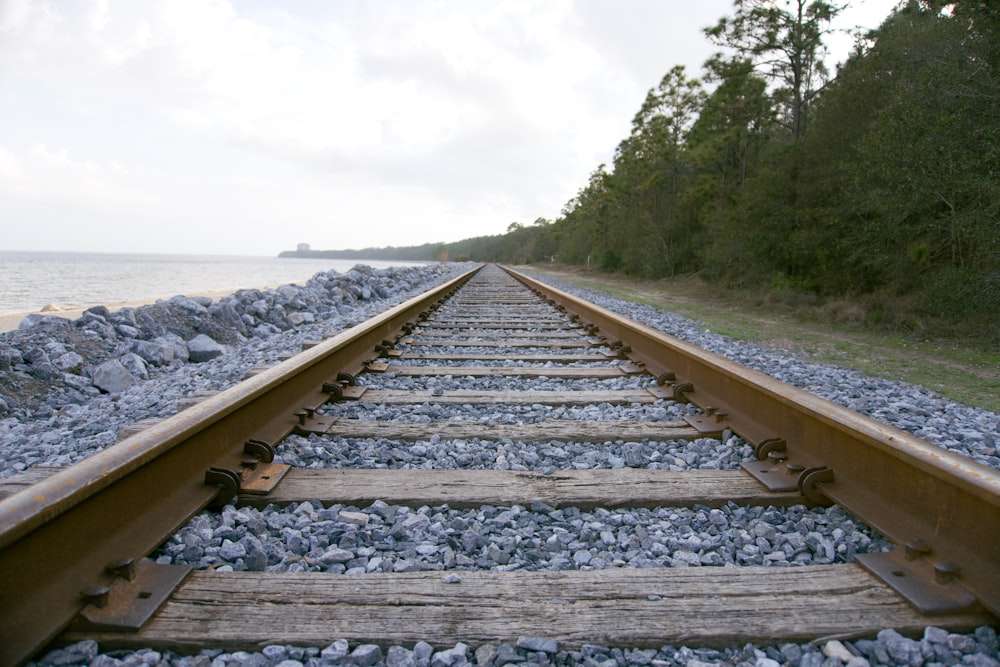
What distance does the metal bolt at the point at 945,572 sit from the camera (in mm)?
1366

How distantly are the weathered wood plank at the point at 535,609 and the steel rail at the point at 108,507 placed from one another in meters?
0.10

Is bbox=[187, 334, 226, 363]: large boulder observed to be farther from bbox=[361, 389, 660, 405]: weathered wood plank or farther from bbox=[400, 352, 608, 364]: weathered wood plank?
bbox=[361, 389, 660, 405]: weathered wood plank

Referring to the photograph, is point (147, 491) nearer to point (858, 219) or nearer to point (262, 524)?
point (262, 524)

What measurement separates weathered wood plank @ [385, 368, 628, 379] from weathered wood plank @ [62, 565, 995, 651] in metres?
2.41

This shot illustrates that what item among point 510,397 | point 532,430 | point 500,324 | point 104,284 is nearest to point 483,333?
point 500,324

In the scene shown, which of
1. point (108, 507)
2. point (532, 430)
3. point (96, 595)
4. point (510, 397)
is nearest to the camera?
point (96, 595)

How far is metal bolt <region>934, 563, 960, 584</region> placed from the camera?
53.8 inches

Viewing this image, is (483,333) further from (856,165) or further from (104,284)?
(104,284)

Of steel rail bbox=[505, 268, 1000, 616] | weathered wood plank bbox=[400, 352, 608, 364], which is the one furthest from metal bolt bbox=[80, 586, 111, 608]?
weathered wood plank bbox=[400, 352, 608, 364]

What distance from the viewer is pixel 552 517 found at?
1.83 meters

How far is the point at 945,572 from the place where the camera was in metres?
1.37

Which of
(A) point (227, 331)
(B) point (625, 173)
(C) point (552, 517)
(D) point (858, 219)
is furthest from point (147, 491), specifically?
(B) point (625, 173)

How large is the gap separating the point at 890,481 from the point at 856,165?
10.4m

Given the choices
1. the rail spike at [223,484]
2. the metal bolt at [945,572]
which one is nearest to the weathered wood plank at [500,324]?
the rail spike at [223,484]
